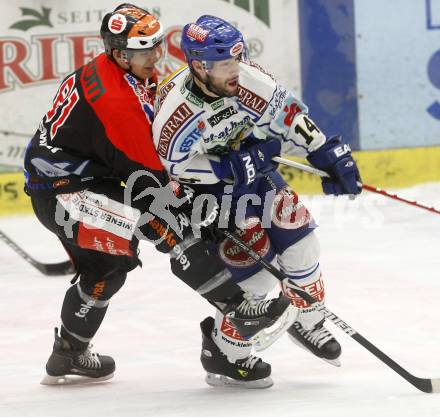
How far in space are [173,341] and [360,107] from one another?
2926 mm

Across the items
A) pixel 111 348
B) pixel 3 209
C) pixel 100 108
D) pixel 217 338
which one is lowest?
pixel 3 209

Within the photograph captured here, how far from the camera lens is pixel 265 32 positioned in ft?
21.5

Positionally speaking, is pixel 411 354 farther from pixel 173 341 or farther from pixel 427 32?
pixel 427 32

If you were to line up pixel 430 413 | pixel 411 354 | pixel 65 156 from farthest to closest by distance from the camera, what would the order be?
pixel 411 354 → pixel 65 156 → pixel 430 413

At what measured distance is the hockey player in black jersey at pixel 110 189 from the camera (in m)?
3.36

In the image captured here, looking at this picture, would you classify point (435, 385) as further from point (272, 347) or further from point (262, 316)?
point (272, 347)

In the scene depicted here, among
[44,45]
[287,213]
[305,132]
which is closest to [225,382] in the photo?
[287,213]

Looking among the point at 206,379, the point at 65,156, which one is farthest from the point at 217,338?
the point at 65,156

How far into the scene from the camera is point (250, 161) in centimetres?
339

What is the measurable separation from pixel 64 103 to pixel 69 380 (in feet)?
2.96

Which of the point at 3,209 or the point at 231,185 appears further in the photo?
the point at 3,209

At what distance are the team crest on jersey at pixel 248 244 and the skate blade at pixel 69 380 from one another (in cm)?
57

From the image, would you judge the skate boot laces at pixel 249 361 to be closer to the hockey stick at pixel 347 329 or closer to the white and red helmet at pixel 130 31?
the hockey stick at pixel 347 329

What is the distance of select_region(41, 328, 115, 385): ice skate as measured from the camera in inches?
145
